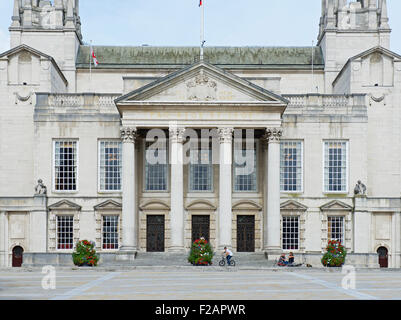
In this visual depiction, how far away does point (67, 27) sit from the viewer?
58.9 m

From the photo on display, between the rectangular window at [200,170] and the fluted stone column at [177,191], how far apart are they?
140 inches

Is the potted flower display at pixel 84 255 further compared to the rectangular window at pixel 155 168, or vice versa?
the rectangular window at pixel 155 168

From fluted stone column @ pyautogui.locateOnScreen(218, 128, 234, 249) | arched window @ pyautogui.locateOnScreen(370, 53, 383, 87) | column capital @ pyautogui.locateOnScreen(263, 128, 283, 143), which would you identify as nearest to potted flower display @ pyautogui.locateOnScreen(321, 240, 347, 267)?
fluted stone column @ pyautogui.locateOnScreen(218, 128, 234, 249)

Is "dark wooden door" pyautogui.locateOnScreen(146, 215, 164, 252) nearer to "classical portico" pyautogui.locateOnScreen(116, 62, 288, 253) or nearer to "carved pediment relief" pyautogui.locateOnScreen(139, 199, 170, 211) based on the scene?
"carved pediment relief" pyautogui.locateOnScreen(139, 199, 170, 211)

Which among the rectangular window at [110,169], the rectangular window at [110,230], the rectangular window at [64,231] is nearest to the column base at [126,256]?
the rectangular window at [110,230]

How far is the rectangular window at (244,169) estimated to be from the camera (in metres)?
49.4

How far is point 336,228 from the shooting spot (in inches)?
1911

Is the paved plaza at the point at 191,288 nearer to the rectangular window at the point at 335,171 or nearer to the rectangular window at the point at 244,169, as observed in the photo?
the rectangular window at the point at 244,169

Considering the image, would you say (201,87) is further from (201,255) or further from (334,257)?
(334,257)

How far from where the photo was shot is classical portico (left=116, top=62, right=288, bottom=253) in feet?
148

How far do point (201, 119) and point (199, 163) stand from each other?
4643 millimetres

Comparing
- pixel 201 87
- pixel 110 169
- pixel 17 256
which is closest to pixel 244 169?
pixel 201 87

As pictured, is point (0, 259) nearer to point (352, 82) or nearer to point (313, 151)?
point (313, 151)
